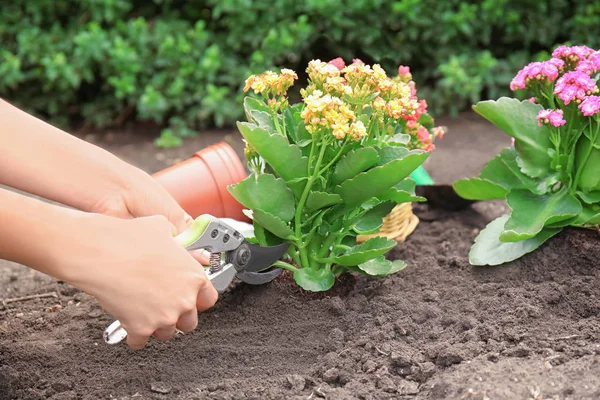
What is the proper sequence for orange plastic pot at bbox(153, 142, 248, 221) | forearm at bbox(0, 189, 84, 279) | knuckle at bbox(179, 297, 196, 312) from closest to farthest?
forearm at bbox(0, 189, 84, 279)
knuckle at bbox(179, 297, 196, 312)
orange plastic pot at bbox(153, 142, 248, 221)

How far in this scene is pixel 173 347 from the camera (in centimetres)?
202

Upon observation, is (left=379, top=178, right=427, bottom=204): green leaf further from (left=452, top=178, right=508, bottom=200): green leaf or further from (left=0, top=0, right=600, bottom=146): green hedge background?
(left=0, top=0, right=600, bottom=146): green hedge background

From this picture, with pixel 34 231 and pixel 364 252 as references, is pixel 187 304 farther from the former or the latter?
pixel 364 252

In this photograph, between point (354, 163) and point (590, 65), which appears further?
point (590, 65)

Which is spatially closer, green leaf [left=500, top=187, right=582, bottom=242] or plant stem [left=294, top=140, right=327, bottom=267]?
plant stem [left=294, top=140, right=327, bottom=267]

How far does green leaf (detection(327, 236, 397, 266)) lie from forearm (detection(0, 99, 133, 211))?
0.60 m

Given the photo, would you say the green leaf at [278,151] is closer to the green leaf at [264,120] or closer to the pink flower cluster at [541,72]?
the green leaf at [264,120]

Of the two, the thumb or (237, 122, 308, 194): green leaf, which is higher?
(237, 122, 308, 194): green leaf

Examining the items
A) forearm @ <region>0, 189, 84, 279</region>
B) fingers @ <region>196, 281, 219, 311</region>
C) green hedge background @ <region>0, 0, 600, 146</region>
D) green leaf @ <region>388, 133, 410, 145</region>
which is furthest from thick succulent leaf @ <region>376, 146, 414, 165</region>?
green hedge background @ <region>0, 0, 600, 146</region>

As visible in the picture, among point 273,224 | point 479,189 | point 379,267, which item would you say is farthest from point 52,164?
point 479,189

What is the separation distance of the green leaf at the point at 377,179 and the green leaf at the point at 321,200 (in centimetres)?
4

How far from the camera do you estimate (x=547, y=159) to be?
2.23 metres

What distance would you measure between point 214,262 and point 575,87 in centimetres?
106

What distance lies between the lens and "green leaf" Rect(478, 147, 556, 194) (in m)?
2.30
